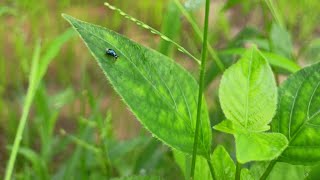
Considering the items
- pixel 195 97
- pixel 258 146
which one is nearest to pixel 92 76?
pixel 195 97

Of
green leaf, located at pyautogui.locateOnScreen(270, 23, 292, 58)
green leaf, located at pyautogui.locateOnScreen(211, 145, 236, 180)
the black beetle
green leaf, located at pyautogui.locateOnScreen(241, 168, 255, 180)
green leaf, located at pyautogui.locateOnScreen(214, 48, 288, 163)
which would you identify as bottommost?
green leaf, located at pyautogui.locateOnScreen(241, 168, 255, 180)

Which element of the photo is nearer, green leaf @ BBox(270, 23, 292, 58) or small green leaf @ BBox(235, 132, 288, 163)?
small green leaf @ BBox(235, 132, 288, 163)

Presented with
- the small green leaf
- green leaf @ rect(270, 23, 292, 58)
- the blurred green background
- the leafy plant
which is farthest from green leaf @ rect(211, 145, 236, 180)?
green leaf @ rect(270, 23, 292, 58)

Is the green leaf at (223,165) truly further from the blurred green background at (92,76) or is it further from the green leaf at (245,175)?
the blurred green background at (92,76)

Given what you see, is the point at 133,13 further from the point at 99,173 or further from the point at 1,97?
the point at 99,173

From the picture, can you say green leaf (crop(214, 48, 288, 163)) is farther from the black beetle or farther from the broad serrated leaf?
the black beetle
